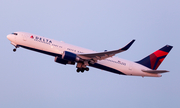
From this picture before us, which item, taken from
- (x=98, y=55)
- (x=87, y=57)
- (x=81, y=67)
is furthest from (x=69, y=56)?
(x=81, y=67)

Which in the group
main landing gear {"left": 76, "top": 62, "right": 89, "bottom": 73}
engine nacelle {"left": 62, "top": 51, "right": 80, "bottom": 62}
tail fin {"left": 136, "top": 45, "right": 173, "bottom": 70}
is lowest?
main landing gear {"left": 76, "top": 62, "right": 89, "bottom": 73}

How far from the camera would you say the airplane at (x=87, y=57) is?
43188 millimetres

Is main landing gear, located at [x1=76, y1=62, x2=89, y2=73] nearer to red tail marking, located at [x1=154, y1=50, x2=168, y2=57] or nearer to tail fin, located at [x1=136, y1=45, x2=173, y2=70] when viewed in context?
tail fin, located at [x1=136, y1=45, x2=173, y2=70]

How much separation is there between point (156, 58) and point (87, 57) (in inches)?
573

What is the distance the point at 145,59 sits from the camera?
5122cm

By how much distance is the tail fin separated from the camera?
50750mm

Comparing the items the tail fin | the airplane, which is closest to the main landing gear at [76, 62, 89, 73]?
the airplane

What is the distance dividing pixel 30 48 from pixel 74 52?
280 inches

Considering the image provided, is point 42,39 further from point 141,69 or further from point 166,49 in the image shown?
point 166,49

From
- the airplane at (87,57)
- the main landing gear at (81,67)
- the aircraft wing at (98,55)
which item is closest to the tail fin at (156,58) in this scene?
the airplane at (87,57)

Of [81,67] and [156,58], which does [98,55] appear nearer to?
[81,67]

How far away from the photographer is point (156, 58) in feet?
168

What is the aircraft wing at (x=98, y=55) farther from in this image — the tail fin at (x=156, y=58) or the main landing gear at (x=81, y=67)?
the tail fin at (x=156, y=58)

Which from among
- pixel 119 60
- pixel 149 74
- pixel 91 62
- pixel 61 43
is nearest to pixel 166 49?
pixel 149 74
